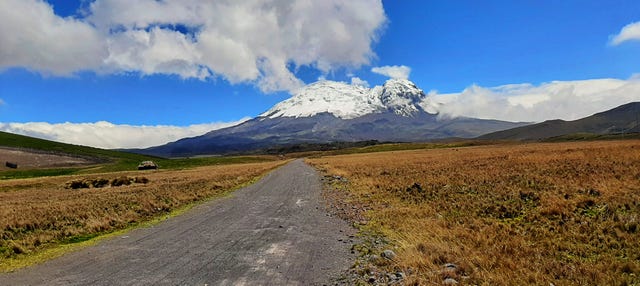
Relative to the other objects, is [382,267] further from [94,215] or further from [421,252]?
[94,215]

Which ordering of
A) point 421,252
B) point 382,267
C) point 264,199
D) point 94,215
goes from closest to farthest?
point 382,267 → point 421,252 → point 94,215 → point 264,199

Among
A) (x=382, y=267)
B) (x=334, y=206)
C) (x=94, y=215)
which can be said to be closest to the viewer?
(x=382, y=267)

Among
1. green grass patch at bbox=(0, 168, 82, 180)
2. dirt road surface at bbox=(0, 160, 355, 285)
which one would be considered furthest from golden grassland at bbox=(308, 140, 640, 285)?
green grass patch at bbox=(0, 168, 82, 180)

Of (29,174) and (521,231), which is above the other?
(521,231)

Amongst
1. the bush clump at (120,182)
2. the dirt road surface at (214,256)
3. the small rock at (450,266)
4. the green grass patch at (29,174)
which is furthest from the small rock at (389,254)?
the green grass patch at (29,174)

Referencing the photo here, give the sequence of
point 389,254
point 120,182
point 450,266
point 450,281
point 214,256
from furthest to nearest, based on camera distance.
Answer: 1. point 120,182
2. point 214,256
3. point 389,254
4. point 450,266
5. point 450,281

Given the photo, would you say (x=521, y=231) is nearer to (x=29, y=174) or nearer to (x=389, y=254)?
(x=389, y=254)

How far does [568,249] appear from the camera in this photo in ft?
34.5

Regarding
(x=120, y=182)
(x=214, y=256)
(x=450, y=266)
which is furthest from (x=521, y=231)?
(x=120, y=182)

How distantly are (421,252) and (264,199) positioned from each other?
18.6 m

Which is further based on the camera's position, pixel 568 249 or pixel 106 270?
pixel 106 270

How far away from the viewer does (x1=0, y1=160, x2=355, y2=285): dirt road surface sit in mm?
10266

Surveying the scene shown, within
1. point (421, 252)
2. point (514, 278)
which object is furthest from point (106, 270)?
point (514, 278)

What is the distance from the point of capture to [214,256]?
40.5 ft
